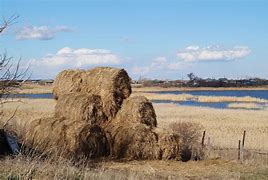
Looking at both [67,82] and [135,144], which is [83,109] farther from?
[67,82]

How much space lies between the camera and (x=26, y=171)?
774 centimetres

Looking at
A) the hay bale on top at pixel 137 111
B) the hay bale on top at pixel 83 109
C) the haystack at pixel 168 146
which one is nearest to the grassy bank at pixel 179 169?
the haystack at pixel 168 146

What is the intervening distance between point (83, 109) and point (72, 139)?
151cm

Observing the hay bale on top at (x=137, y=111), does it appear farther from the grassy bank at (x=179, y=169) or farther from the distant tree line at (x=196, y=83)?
the distant tree line at (x=196, y=83)

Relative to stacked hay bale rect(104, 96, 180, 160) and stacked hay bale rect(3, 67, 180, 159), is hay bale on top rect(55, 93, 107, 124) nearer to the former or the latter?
stacked hay bale rect(3, 67, 180, 159)

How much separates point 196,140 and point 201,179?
8.38 meters

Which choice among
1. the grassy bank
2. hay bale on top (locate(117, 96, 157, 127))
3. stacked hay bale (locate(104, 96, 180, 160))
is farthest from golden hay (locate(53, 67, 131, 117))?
the grassy bank

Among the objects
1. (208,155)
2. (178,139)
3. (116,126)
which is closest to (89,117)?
(116,126)

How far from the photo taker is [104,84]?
18453mm

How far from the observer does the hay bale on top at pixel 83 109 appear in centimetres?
1761

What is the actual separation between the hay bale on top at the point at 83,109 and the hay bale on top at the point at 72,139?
58cm

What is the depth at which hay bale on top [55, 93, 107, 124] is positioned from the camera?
57.8ft

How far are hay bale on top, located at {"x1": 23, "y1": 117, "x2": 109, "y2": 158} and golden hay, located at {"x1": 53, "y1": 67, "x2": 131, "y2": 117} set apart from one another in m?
1.43

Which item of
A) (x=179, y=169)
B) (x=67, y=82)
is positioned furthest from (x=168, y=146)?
(x=67, y=82)
